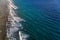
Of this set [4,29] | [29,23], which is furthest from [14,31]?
[29,23]

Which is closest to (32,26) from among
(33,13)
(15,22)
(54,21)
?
(15,22)

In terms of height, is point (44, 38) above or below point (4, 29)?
below

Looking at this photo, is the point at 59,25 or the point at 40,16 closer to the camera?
the point at 59,25

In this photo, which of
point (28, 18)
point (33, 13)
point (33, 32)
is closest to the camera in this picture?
point (33, 32)

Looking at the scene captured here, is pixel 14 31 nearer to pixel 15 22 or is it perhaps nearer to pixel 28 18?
pixel 15 22

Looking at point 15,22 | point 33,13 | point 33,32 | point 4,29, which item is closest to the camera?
point 4,29

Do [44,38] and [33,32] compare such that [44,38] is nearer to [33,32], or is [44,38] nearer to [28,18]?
[33,32]

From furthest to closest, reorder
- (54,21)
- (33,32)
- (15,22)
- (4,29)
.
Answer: (54,21) → (15,22) → (33,32) → (4,29)

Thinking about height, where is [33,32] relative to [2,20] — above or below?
below

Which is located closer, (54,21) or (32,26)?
(32,26)
